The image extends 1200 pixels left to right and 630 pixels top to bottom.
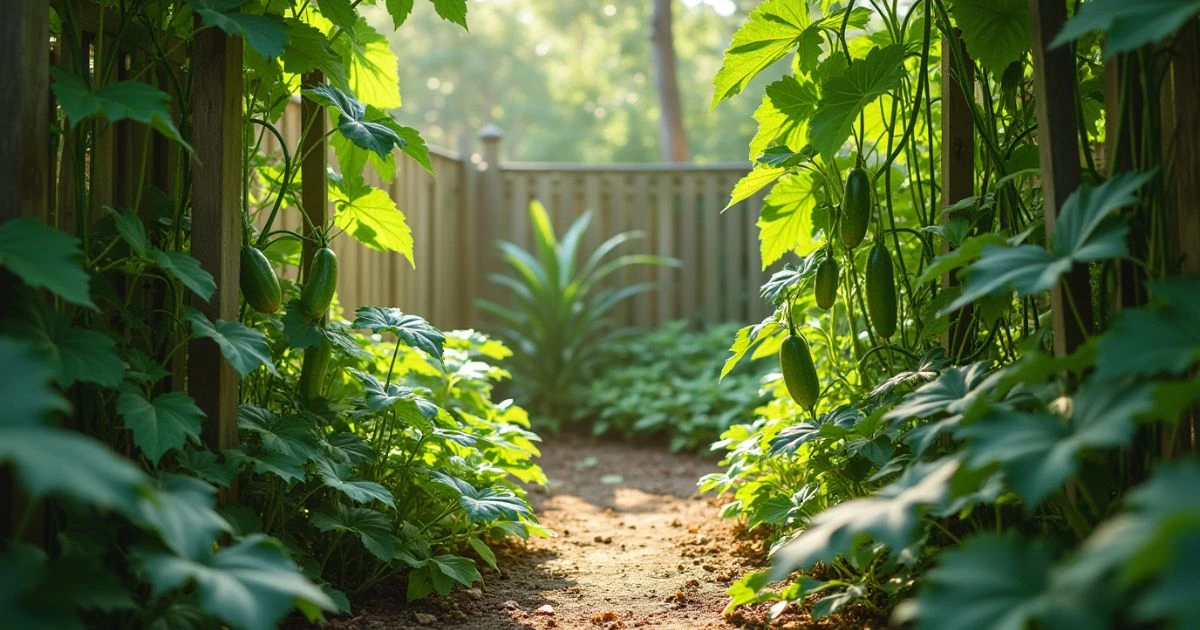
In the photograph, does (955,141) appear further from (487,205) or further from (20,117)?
(487,205)

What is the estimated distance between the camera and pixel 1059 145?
5.57 ft

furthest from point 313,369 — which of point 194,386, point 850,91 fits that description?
point 850,91

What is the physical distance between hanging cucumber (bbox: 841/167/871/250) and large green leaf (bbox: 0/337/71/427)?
167cm

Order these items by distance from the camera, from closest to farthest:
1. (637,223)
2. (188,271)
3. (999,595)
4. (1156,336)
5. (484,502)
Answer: (999,595) < (1156,336) < (188,271) < (484,502) < (637,223)

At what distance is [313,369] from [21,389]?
1.24 m

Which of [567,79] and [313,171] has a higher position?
[567,79]

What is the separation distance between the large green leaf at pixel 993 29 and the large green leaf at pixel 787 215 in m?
0.65

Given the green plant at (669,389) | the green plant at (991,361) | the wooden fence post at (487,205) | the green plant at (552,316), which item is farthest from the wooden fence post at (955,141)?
the wooden fence post at (487,205)

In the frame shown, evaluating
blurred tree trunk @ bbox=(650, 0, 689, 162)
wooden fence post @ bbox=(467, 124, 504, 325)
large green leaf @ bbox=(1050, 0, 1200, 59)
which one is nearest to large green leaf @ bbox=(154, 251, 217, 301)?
large green leaf @ bbox=(1050, 0, 1200, 59)

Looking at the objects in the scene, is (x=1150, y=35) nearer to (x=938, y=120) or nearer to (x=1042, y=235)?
(x=1042, y=235)

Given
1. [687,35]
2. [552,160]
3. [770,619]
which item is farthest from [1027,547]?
[552,160]

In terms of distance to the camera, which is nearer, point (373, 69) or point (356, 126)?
point (356, 126)

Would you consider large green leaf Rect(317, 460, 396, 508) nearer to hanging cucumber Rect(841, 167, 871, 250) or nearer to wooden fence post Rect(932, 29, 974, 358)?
hanging cucumber Rect(841, 167, 871, 250)

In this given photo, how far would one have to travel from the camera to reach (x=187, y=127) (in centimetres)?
215
